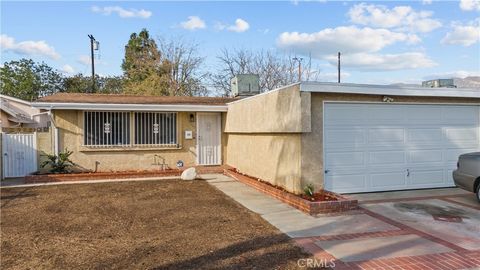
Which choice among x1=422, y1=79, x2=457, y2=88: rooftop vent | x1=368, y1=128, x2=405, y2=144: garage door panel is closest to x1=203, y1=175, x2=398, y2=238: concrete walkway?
x1=368, y1=128, x2=405, y2=144: garage door panel

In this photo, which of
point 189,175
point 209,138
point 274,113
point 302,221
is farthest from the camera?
point 209,138

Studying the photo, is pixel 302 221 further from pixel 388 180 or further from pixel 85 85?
pixel 85 85

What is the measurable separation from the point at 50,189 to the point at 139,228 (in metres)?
5.42

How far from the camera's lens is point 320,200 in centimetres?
749

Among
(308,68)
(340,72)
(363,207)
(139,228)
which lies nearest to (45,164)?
(139,228)

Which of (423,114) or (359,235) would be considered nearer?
(359,235)

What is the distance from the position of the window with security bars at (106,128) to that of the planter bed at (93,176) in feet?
4.14

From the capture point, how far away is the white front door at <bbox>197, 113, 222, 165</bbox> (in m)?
14.3

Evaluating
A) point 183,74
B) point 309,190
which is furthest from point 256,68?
point 309,190

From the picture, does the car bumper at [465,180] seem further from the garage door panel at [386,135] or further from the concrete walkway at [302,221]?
the concrete walkway at [302,221]

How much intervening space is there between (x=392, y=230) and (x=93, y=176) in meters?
9.63

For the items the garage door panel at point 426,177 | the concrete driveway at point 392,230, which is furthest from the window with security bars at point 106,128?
the garage door panel at point 426,177

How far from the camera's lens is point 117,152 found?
43.5 feet

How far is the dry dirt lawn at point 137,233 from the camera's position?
464cm
